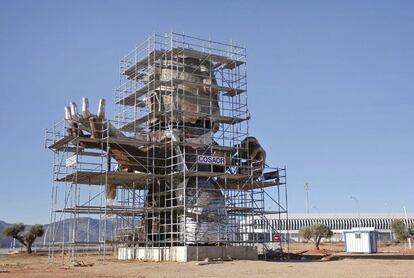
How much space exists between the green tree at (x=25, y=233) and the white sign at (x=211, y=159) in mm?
38109

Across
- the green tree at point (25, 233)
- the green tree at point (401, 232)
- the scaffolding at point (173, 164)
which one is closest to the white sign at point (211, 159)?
the scaffolding at point (173, 164)

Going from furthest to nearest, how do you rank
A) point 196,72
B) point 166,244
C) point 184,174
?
point 196,72 < point 166,244 < point 184,174

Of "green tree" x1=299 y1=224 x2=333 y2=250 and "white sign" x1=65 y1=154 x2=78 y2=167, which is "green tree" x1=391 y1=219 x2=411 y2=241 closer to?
"green tree" x1=299 y1=224 x2=333 y2=250

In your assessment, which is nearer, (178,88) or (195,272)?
(195,272)

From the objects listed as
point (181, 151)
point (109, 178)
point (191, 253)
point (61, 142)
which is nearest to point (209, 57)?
point (181, 151)

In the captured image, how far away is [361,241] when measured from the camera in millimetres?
55594

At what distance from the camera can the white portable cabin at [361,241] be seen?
180ft

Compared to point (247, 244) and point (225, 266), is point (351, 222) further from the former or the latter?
point (225, 266)

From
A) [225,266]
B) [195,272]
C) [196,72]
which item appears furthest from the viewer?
[196,72]

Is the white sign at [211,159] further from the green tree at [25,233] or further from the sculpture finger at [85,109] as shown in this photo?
the green tree at [25,233]

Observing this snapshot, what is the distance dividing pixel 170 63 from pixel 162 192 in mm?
9719

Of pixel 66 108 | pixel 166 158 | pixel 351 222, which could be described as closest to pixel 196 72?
pixel 166 158

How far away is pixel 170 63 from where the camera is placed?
134ft

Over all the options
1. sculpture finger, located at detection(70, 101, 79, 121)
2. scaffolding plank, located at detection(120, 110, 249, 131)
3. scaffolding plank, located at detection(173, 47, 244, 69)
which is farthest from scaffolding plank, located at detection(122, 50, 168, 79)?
sculpture finger, located at detection(70, 101, 79, 121)
